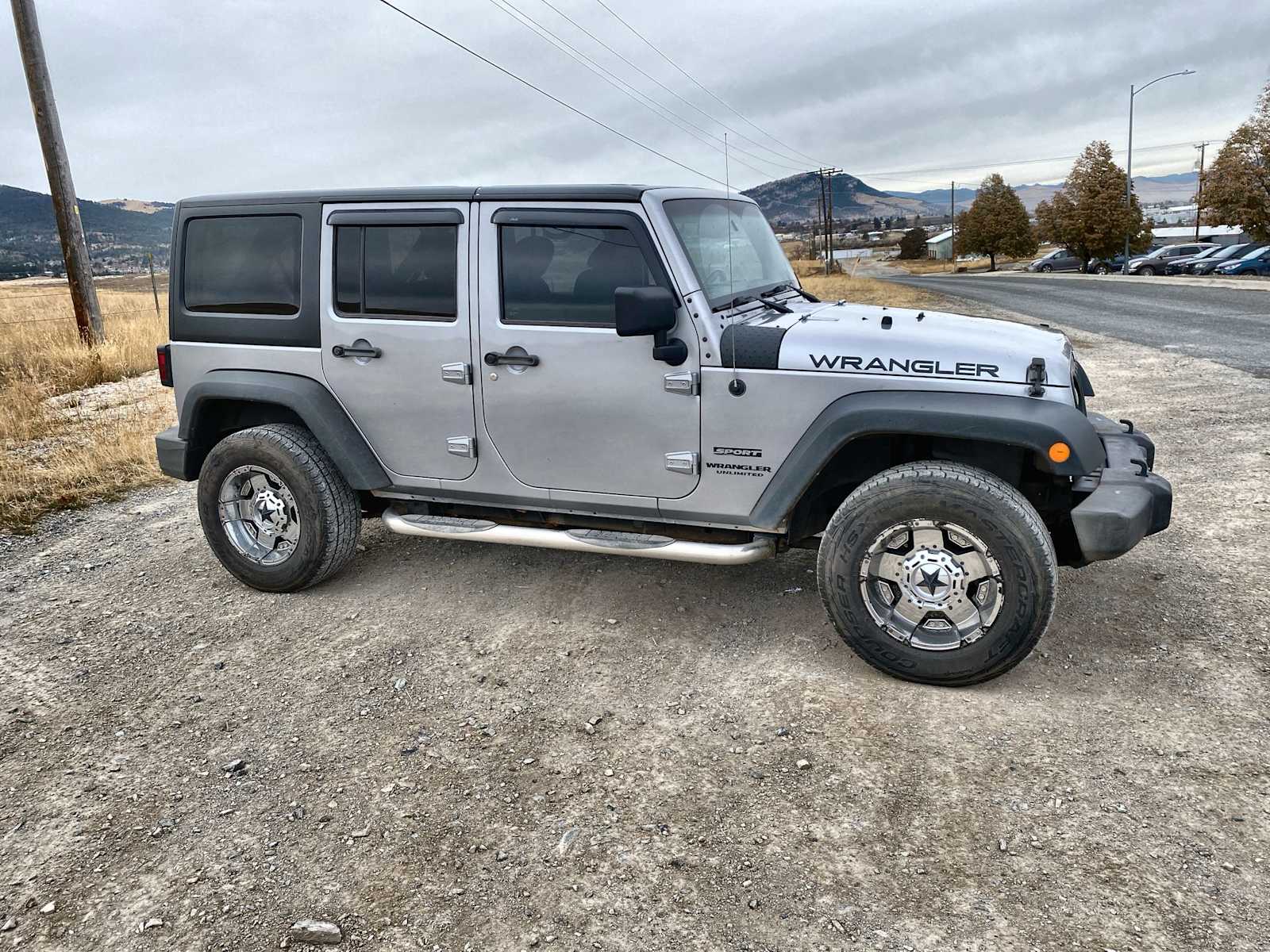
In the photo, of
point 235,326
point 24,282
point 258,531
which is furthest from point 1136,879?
Answer: point 24,282

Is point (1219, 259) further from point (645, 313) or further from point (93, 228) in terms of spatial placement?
point (93, 228)

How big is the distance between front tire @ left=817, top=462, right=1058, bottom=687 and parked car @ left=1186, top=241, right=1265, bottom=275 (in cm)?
3646

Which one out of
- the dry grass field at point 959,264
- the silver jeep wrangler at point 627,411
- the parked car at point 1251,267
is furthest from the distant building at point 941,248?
the silver jeep wrangler at point 627,411

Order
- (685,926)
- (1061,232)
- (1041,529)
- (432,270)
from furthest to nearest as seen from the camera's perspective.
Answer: (1061,232)
(432,270)
(1041,529)
(685,926)

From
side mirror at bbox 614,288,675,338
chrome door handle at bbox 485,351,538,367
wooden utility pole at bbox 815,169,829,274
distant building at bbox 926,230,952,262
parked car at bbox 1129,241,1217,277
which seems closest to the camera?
side mirror at bbox 614,288,675,338

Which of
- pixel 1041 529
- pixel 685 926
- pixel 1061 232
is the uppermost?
pixel 1061 232

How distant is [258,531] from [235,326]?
1093 millimetres

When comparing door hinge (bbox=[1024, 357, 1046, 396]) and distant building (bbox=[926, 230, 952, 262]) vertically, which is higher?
distant building (bbox=[926, 230, 952, 262])

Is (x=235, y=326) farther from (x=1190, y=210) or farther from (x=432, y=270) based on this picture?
(x=1190, y=210)

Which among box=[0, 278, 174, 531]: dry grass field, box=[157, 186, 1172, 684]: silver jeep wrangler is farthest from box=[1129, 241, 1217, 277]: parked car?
box=[157, 186, 1172, 684]: silver jeep wrangler

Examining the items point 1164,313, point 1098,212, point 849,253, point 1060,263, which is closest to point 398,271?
point 1164,313

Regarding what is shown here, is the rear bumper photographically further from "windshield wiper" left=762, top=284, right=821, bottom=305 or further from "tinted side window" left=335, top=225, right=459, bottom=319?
"windshield wiper" left=762, top=284, right=821, bottom=305

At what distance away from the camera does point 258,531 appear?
496 cm

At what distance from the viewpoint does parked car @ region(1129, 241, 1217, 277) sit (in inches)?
1587
